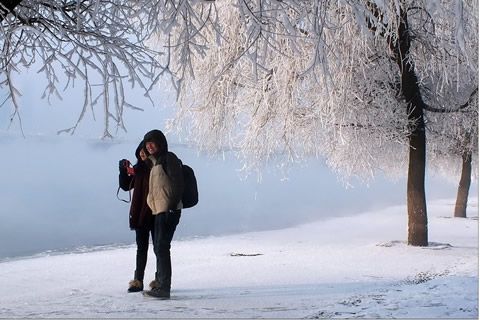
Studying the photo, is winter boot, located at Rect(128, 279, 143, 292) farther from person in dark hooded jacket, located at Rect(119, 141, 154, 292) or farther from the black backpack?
the black backpack

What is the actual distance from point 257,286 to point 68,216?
12.4 m

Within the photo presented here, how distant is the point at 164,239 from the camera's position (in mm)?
6391

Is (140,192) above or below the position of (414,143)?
below

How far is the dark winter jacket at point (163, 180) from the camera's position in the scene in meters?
6.34

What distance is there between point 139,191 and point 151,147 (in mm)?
562

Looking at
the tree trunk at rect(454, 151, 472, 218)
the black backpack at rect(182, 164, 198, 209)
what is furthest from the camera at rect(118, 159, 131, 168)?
the tree trunk at rect(454, 151, 472, 218)

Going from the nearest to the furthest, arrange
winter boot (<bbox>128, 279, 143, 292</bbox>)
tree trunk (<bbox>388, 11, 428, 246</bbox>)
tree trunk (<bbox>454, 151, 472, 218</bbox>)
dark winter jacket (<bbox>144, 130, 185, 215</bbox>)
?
dark winter jacket (<bbox>144, 130, 185, 215</bbox>) < winter boot (<bbox>128, 279, 143, 292</bbox>) < tree trunk (<bbox>388, 11, 428, 246</bbox>) < tree trunk (<bbox>454, 151, 472, 218</bbox>)

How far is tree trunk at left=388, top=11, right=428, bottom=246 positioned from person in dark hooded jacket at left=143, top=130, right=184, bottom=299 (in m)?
5.34

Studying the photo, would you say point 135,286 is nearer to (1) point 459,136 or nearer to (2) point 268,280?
(2) point 268,280

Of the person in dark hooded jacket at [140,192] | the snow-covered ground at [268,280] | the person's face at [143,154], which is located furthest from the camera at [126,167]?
the snow-covered ground at [268,280]

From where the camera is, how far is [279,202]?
23953 millimetres

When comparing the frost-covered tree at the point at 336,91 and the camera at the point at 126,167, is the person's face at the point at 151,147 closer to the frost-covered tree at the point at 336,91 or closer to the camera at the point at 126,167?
the camera at the point at 126,167

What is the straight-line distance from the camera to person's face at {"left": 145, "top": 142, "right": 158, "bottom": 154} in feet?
21.2

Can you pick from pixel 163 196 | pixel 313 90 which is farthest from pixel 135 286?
pixel 313 90
